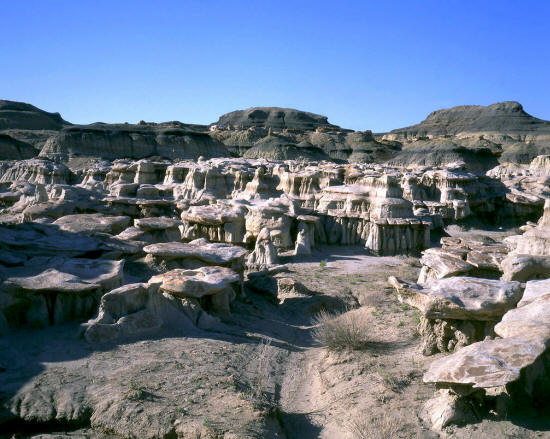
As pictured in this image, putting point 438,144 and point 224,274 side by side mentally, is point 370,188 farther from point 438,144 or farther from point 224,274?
point 438,144

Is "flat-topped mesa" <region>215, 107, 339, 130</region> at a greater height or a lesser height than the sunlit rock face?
greater

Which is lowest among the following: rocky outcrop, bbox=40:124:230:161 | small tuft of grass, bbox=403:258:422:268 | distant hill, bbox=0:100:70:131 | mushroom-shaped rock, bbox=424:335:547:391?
small tuft of grass, bbox=403:258:422:268

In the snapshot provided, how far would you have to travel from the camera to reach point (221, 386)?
6.16 m

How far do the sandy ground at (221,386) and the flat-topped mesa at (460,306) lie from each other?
0.47 meters

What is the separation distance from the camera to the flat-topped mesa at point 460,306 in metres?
6.31

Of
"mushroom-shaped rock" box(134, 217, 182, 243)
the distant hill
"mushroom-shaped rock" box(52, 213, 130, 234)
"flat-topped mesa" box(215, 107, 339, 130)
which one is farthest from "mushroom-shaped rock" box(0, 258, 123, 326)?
"flat-topped mesa" box(215, 107, 339, 130)

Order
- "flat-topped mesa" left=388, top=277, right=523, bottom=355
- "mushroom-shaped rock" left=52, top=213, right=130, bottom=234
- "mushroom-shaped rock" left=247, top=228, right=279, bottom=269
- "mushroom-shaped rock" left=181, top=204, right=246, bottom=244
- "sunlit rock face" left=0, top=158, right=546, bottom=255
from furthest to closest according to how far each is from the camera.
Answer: "sunlit rock face" left=0, top=158, right=546, bottom=255 → "mushroom-shaped rock" left=181, top=204, right=246, bottom=244 → "mushroom-shaped rock" left=247, top=228, right=279, bottom=269 → "mushroom-shaped rock" left=52, top=213, right=130, bottom=234 → "flat-topped mesa" left=388, top=277, right=523, bottom=355

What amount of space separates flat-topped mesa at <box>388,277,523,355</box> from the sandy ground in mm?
468

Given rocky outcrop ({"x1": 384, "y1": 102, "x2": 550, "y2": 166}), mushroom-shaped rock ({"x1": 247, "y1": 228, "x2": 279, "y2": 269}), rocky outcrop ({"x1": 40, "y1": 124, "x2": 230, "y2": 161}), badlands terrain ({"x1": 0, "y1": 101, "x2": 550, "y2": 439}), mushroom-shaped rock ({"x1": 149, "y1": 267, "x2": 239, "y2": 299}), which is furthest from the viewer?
rocky outcrop ({"x1": 384, "y1": 102, "x2": 550, "y2": 166})

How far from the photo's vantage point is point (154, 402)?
5.55m

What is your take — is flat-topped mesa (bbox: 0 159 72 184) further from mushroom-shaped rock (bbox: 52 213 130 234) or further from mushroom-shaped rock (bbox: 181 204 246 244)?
mushroom-shaped rock (bbox: 181 204 246 244)

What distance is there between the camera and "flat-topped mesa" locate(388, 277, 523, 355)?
631cm

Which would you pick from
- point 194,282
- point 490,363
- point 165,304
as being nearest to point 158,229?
point 194,282

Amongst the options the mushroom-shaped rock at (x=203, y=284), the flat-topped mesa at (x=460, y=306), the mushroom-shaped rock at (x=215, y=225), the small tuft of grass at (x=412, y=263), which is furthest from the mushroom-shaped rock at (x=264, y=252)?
the flat-topped mesa at (x=460, y=306)
